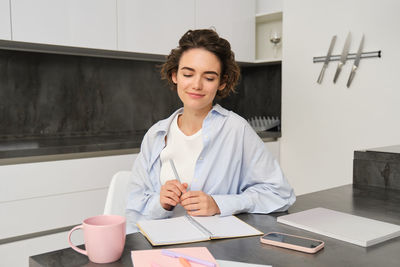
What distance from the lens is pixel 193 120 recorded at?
4.19ft

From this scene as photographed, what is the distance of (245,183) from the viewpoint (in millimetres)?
1209

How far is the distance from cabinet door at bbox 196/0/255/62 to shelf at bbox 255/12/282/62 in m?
0.11

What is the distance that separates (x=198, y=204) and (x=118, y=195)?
36cm

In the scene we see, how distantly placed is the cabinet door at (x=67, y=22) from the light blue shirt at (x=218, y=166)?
1.09 meters

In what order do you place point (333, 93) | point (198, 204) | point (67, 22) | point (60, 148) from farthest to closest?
point (333, 93) < point (67, 22) < point (60, 148) < point (198, 204)

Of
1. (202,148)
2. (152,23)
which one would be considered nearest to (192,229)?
(202,148)

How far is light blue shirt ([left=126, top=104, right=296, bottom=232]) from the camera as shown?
1140 millimetres

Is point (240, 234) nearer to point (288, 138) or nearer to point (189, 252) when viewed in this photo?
point (189, 252)

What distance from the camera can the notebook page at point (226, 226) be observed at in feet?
2.68

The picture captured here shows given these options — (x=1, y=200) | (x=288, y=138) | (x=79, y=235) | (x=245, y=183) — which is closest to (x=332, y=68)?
(x=288, y=138)

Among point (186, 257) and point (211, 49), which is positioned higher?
point (211, 49)

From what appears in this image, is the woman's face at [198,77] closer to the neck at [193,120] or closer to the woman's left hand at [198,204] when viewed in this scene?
the neck at [193,120]

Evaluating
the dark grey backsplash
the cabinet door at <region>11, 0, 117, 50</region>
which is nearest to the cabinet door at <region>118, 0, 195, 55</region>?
the cabinet door at <region>11, 0, 117, 50</region>

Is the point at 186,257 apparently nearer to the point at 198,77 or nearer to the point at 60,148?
the point at 198,77
